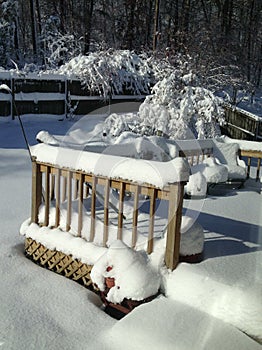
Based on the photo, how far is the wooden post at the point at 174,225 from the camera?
2.60 meters

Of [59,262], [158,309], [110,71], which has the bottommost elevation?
[59,262]

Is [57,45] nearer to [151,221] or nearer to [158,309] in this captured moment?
[151,221]

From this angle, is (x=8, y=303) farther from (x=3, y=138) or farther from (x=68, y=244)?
(x=3, y=138)

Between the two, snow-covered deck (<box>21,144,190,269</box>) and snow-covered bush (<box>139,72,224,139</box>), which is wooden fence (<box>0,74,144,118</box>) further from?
snow-covered deck (<box>21,144,190,269</box>)

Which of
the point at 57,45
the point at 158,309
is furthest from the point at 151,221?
the point at 57,45

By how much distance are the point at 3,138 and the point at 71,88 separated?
3.80m

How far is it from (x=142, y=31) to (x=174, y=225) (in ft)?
64.7

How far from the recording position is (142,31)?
20.6 metres

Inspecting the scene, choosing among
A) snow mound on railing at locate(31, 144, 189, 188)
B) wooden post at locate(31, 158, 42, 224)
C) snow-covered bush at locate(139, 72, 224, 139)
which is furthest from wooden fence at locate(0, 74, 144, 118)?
snow mound on railing at locate(31, 144, 189, 188)

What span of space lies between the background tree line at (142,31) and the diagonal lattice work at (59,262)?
1012 cm

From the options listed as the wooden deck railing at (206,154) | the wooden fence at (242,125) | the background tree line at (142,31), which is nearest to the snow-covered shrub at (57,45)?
the background tree line at (142,31)

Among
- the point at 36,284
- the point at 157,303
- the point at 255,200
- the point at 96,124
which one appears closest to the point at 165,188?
the point at 157,303

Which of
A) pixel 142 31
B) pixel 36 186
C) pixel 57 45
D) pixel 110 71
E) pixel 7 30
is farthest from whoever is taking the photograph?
pixel 142 31

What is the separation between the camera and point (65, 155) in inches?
129
